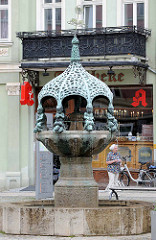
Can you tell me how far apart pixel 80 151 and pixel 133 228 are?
1787 millimetres

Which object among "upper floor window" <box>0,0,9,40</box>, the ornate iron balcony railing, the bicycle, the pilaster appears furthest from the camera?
"upper floor window" <box>0,0,9,40</box>

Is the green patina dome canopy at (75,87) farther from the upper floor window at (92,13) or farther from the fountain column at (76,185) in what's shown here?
the upper floor window at (92,13)

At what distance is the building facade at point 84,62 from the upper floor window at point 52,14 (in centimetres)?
3

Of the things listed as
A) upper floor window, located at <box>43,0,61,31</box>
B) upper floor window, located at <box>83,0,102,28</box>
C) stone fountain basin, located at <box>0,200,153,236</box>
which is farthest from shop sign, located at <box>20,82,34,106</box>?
stone fountain basin, located at <box>0,200,153,236</box>

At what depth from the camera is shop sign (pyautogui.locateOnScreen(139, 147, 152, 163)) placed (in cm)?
2269

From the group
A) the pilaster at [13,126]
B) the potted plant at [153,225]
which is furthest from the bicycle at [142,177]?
the potted plant at [153,225]

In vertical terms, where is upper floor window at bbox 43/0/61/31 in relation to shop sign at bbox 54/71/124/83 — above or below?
above

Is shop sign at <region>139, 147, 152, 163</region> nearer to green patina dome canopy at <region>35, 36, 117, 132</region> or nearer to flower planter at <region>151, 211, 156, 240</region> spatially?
green patina dome canopy at <region>35, 36, 117, 132</region>

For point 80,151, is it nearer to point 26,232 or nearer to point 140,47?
point 26,232

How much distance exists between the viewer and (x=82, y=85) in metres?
12.8

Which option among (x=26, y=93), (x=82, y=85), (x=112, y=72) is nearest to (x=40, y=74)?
(x=26, y=93)

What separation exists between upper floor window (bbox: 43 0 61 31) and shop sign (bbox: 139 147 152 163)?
4964 millimetres

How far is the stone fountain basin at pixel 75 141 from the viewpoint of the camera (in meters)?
12.6

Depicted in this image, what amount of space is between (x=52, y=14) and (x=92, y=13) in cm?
141
